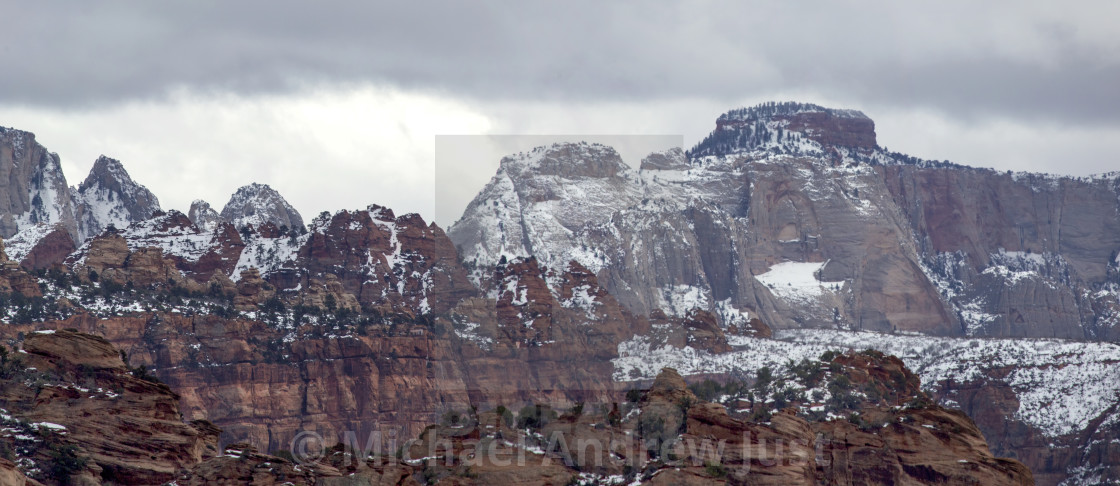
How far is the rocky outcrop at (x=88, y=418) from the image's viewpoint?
126 m

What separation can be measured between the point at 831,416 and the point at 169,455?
50.1 m

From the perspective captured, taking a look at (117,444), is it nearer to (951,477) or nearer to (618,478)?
(618,478)

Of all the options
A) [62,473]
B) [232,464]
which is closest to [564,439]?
[232,464]

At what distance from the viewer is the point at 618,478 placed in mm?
141375

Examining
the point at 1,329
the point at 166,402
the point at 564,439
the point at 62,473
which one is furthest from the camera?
the point at 1,329

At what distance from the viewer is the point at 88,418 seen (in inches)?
5113

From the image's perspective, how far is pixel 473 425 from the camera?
146m

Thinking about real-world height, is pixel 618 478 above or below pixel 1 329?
below

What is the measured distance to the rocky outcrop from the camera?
414 ft

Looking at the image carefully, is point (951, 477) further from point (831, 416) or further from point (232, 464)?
point (232, 464)

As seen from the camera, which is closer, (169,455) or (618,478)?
(169,455)

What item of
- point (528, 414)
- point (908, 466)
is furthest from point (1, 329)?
point (908, 466)

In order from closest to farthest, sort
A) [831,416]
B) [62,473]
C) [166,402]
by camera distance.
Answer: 1. [62,473]
2. [166,402]
3. [831,416]

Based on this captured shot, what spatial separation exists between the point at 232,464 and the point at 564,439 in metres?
25.5
